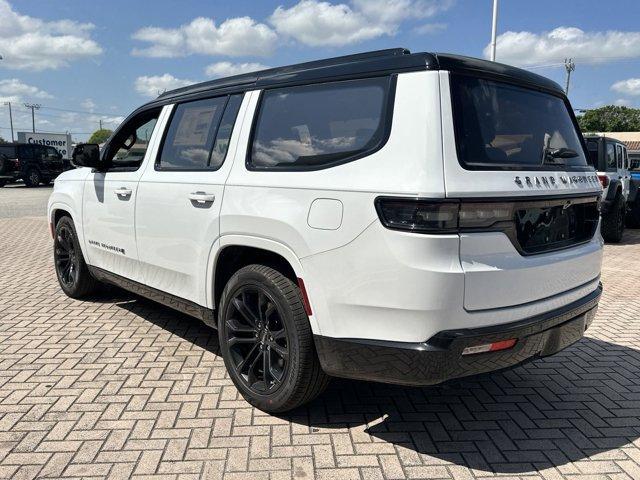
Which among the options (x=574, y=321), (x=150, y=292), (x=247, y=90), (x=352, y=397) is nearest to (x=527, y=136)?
(x=574, y=321)

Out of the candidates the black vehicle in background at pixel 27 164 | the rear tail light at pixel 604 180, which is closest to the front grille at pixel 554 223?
the rear tail light at pixel 604 180

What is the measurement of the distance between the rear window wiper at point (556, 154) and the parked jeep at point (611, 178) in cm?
733

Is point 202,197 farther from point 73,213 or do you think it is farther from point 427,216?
point 73,213

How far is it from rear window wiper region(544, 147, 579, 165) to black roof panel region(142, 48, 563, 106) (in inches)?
14.8

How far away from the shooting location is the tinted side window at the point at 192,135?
137 inches

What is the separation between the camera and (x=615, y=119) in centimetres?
8506

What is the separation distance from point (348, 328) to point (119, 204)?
252 centimetres

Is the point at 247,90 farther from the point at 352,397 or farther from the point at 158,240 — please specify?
the point at 352,397

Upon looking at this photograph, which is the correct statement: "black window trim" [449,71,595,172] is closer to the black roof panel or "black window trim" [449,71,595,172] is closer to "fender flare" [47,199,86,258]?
the black roof panel

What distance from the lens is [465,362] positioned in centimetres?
239

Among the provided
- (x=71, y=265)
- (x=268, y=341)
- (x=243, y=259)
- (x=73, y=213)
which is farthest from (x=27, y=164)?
(x=268, y=341)

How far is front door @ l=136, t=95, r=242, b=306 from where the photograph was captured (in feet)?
10.9

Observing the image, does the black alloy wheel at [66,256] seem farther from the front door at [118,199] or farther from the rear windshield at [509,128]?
the rear windshield at [509,128]

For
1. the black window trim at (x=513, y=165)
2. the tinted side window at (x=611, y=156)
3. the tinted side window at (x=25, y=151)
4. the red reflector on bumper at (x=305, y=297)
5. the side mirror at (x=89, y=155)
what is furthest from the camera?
the tinted side window at (x=25, y=151)
